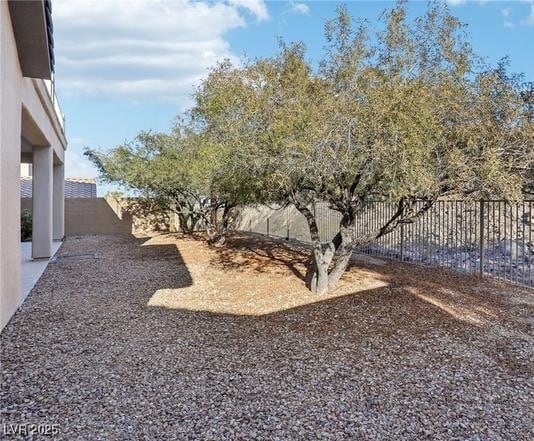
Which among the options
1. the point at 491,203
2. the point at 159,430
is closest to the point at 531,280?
the point at 491,203

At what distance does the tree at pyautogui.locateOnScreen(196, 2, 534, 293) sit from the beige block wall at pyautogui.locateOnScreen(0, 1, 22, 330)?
2.93 meters

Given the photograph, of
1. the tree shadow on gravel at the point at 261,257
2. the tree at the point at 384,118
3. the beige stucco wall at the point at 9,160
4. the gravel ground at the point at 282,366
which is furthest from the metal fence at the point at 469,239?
the beige stucco wall at the point at 9,160

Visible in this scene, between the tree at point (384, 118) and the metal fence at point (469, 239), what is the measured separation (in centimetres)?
160

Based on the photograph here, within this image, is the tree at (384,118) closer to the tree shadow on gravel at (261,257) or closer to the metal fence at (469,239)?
the metal fence at (469,239)

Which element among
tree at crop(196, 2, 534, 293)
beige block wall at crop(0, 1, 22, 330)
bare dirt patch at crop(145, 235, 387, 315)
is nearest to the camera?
beige block wall at crop(0, 1, 22, 330)

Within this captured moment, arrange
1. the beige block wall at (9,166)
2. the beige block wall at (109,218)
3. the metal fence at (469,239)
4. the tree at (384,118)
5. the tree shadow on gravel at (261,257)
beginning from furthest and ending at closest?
the beige block wall at (109,218)
the tree shadow on gravel at (261,257)
the metal fence at (469,239)
the tree at (384,118)
the beige block wall at (9,166)

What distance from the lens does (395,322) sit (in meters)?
5.73

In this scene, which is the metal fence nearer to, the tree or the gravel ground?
the gravel ground

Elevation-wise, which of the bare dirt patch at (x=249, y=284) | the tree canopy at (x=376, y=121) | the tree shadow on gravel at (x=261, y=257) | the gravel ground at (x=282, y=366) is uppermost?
the tree canopy at (x=376, y=121)

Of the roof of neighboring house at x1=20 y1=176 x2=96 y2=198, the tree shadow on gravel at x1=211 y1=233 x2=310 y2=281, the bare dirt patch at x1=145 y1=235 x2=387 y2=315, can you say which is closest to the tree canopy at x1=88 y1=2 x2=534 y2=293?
the bare dirt patch at x1=145 y1=235 x2=387 y2=315

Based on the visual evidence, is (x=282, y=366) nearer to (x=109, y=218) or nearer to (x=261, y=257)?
(x=261, y=257)

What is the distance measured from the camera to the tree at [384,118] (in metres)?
5.55

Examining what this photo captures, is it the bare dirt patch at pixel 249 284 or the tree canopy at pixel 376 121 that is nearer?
the tree canopy at pixel 376 121

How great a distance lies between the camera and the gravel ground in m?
3.29
